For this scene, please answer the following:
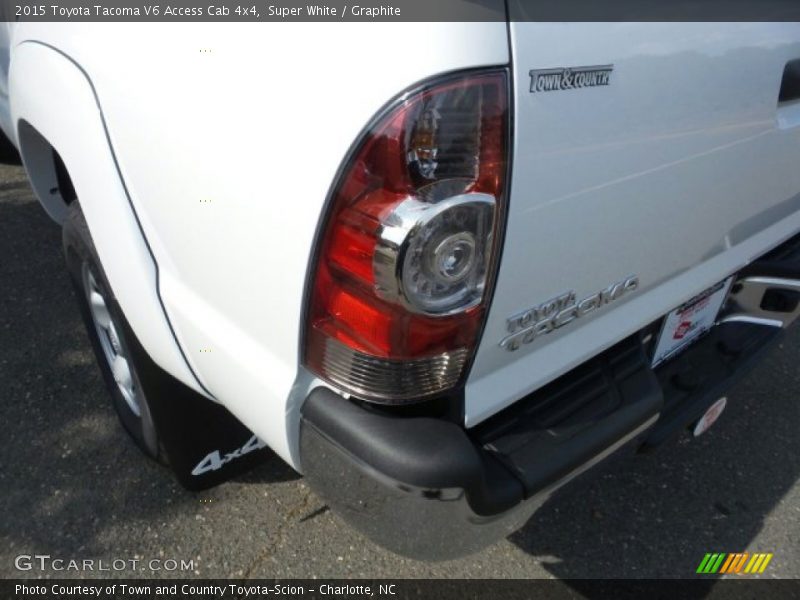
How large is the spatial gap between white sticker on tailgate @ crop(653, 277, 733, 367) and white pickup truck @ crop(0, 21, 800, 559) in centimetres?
8

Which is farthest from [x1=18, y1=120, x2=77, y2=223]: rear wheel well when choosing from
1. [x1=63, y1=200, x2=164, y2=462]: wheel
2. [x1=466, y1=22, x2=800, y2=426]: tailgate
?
[x1=466, y1=22, x2=800, y2=426]: tailgate

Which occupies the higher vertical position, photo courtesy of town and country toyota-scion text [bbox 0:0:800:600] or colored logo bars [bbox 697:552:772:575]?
photo courtesy of town and country toyota-scion text [bbox 0:0:800:600]

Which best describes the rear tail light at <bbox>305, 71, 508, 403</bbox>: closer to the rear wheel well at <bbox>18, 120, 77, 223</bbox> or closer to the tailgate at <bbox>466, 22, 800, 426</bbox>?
the tailgate at <bbox>466, 22, 800, 426</bbox>

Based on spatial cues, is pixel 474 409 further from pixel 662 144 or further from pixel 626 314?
pixel 662 144

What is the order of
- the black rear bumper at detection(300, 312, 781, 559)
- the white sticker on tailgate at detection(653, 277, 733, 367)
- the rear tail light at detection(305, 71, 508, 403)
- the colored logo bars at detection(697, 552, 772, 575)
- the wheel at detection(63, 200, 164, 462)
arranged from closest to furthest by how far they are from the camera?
the rear tail light at detection(305, 71, 508, 403) → the black rear bumper at detection(300, 312, 781, 559) → the white sticker on tailgate at detection(653, 277, 733, 367) → the wheel at detection(63, 200, 164, 462) → the colored logo bars at detection(697, 552, 772, 575)

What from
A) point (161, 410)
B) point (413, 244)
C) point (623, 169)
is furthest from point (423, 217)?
point (161, 410)

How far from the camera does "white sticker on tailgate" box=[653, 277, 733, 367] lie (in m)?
1.78

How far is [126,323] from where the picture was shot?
1.85 m

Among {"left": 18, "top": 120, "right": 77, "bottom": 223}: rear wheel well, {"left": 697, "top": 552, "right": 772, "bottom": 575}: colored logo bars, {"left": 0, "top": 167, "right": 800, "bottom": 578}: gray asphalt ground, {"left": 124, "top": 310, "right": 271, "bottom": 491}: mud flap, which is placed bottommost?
{"left": 697, "top": 552, "right": 772, "bottom": 575}: colored logo bars

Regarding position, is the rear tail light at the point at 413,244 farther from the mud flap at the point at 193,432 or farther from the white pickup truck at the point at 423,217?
the mud flap at the point at 193,432

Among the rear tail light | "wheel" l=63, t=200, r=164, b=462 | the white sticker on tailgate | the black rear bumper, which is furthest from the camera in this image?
"wheel" l=63, t=200, r=164, b=462

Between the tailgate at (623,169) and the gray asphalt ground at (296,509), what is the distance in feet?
2.90

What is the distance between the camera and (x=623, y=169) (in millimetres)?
1250

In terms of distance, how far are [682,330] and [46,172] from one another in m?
2.09
